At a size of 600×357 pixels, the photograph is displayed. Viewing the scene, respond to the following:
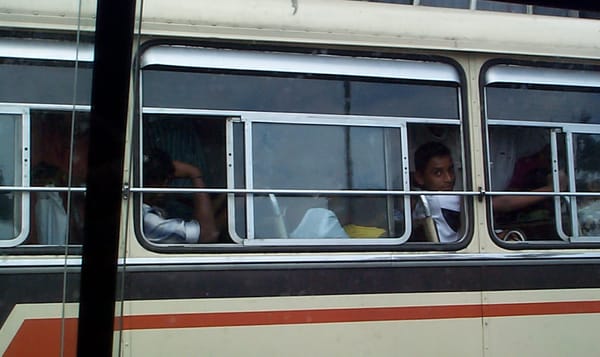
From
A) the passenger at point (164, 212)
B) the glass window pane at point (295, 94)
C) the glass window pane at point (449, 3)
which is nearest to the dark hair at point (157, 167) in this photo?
the passenger at point (164, 212)

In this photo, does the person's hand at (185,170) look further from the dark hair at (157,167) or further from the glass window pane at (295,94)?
the glass window pane at (295,94)

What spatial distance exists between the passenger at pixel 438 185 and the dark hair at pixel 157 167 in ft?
3.94

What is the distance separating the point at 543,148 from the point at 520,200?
1.10ft

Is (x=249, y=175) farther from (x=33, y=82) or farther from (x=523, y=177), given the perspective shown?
(x=523, y=177)

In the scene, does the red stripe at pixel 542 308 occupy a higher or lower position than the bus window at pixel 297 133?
lower

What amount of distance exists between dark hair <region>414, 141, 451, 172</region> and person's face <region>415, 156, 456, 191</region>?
0.02m

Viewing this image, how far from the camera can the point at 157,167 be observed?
2900 mm

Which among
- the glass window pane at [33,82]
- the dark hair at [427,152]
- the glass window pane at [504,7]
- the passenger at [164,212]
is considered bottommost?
the passenger at [164,212]

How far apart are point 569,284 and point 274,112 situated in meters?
1.70

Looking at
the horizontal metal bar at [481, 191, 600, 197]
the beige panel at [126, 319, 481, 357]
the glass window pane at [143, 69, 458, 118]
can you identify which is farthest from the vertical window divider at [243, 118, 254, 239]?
the horizontal metal bar at [481, 191, 600, 197]

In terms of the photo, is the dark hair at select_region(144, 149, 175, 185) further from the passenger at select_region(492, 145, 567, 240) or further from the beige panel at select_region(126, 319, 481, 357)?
the passenger at select_region(492, 145, 567, 240)

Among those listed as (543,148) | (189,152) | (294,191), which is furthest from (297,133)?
(543,148)

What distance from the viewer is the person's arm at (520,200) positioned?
3.24m

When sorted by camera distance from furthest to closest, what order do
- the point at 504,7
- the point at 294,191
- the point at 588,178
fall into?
the point at 504,7 → the point at 588,178 → the point at 294,191
